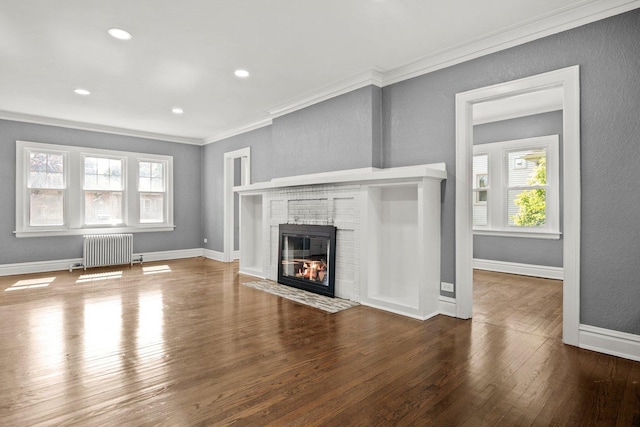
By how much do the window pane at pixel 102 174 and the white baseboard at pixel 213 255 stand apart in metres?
2.34

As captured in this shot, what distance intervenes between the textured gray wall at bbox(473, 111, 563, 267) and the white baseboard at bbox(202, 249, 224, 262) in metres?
5.40

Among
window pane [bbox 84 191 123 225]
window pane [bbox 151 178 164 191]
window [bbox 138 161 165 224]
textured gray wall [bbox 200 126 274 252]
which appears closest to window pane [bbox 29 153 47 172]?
window pane [bbox 84 191 123 225]

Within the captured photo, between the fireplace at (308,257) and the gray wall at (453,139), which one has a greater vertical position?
the gray wall at (453,139)

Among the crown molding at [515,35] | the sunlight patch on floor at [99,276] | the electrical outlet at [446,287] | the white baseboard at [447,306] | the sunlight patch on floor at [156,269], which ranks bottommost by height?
the sunlight patch on floor at [99,276]

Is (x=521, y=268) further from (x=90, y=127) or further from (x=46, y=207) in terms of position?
(x=46, y=207)

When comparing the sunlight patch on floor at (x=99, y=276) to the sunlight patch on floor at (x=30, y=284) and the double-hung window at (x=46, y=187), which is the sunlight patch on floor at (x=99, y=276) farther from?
the double-hung window at (x=46, y=187)

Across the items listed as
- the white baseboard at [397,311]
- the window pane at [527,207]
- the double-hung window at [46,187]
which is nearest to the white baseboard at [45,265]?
the double-hung window at [46,187]

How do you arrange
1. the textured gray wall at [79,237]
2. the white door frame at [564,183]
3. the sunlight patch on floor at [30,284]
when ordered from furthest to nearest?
the textured gray wall at [79,237] → the sunlight patch on floor at [30,284] → the white door frame at [564,183]

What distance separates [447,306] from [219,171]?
5930 mm

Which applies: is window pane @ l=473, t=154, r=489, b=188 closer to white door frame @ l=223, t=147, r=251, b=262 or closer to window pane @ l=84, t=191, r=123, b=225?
white door frame @ l=223, t=147, r=251, b=262

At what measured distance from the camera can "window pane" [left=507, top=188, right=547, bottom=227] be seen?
6102 mm

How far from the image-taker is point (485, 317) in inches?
151

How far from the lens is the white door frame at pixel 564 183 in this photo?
9.86 feet

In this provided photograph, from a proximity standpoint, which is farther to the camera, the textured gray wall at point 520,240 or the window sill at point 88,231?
the window sill at point 88,231
